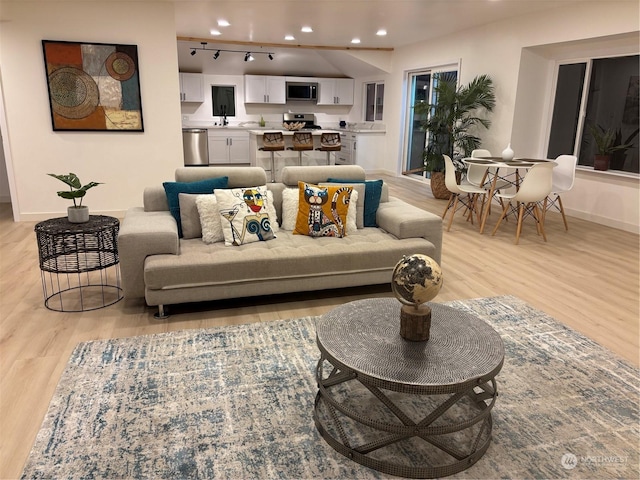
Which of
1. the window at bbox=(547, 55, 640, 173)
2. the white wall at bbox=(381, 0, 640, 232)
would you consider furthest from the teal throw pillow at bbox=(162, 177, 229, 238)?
the window at bbox=(547, 55, 640, 173)

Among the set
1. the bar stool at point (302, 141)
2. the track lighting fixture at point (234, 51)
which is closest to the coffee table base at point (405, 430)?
the bar stool at point (302, 141)

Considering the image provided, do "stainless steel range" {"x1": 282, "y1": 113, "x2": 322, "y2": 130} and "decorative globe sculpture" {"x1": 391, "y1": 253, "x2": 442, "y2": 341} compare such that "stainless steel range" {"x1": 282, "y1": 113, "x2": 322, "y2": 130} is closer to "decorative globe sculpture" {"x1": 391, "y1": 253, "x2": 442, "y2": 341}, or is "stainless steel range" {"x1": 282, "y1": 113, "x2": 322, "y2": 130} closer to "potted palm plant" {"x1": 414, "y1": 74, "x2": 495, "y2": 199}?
"potted palm plant" {"x1": 414, "y1": 74, "x2": 495, "y2": 199}

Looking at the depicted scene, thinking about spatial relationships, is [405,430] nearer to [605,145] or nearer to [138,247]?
[138,247]

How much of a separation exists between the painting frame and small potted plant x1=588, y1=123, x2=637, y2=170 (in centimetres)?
556

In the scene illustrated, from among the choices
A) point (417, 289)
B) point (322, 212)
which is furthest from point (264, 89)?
point (417, 289)

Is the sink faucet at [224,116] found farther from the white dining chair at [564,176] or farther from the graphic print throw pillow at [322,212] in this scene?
A: the graphic print throw pillow at [322,212]

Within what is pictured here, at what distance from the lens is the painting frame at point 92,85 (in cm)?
532

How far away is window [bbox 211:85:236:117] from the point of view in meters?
10.9

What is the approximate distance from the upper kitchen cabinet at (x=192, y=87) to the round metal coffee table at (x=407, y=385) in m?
9.43

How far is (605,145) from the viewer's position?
5.79 m

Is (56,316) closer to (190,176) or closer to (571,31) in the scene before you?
(190,176)

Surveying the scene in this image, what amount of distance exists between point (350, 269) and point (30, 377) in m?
2.03

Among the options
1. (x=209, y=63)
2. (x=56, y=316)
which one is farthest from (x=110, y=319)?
(x=209, y=63)

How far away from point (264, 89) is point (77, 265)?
28.3ft
